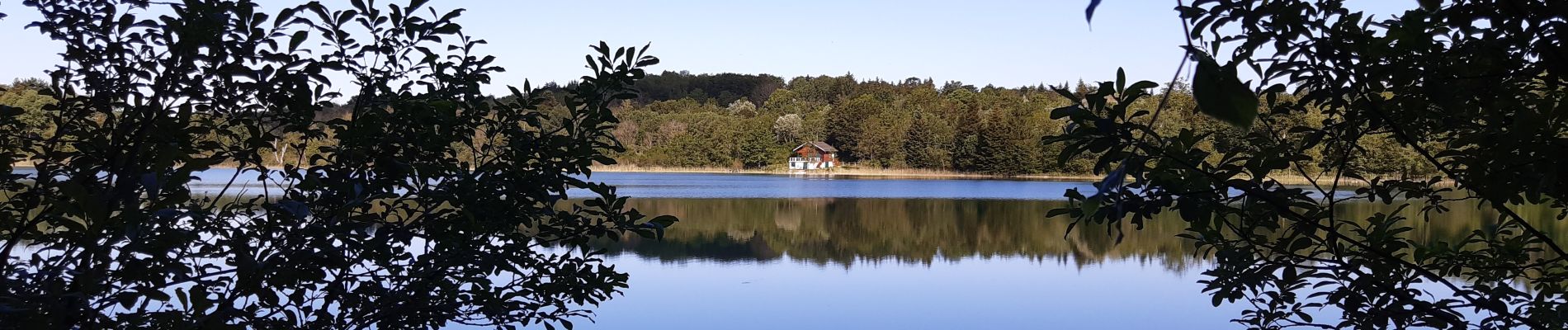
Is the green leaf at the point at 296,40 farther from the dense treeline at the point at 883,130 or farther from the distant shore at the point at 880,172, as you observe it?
the distant shore at the point at 880,172

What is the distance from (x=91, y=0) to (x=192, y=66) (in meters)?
0.28

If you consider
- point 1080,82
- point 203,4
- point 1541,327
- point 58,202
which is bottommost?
point 1541,327

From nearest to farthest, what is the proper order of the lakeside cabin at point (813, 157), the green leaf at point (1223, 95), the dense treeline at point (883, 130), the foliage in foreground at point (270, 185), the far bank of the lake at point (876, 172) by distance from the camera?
the green leaf at point (1223, 95) → the foliage in foreground at point (270, 185) → the far bank of the lake at point (876, 172) → the dense treeline at point (883, 130) → the lakeside cabin at point (813, 157)

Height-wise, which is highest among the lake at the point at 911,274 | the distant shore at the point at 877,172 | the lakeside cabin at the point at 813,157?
the lakeside cabin at the point at 813,157

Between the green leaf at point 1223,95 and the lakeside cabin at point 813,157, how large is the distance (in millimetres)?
68236

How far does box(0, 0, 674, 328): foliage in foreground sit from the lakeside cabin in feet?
215

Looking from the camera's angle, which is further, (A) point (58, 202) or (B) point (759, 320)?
(B) point (759, 320)

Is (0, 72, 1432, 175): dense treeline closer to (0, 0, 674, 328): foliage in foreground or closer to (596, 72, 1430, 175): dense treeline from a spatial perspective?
(596, 72, 1430, 175): dense treeline

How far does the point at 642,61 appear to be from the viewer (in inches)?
130

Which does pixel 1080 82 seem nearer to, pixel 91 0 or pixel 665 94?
pixel 665 94

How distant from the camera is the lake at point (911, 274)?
10.1 metres

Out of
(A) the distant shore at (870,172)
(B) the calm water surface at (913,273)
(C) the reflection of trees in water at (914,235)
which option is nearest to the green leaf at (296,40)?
(B) the calm water surface at (913,273)

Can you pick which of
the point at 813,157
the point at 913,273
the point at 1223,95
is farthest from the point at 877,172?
the point at 1223,95

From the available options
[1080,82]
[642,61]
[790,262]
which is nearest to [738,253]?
[790,262]
